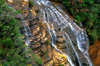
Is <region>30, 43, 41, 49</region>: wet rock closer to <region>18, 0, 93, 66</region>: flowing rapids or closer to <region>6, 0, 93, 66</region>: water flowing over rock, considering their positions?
<region>6, 0, 93, 66</region>: water flowing over rock

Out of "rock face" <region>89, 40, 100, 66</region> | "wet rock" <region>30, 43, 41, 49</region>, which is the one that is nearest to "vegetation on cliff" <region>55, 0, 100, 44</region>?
"rock face" <region>89, 40, 100, 66</region>

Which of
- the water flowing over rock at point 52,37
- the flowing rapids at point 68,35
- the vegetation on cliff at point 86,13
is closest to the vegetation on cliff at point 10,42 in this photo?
the water flowing over rock at point 52,37

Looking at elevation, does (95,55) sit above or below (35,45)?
below

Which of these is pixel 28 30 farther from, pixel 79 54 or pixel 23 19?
pixel 79 54

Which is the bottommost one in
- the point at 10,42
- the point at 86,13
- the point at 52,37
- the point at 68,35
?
the point at 68,35

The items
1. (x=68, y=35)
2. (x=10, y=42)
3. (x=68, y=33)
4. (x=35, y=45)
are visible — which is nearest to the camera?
(x=10, y=42)

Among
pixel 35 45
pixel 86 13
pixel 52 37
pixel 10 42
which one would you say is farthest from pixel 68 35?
pixel 10 42

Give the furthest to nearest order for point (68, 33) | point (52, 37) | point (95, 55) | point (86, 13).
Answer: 1. point (95, 55)
2. point (86, 13)
3. point (68, 33)
4. point (52, 37)

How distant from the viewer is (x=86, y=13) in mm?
10203

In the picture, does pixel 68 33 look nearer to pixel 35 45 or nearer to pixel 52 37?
pixel 52 37

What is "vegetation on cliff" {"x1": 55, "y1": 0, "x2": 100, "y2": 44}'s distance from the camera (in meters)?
9.92

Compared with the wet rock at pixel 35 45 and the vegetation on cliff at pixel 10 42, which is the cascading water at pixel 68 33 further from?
the vegetation on cliff at pixel 10 42

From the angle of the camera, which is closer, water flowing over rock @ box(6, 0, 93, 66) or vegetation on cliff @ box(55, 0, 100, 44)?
water flowing over rock @ box(6, 0, 93, 66)

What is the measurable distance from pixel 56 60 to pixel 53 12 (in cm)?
432
